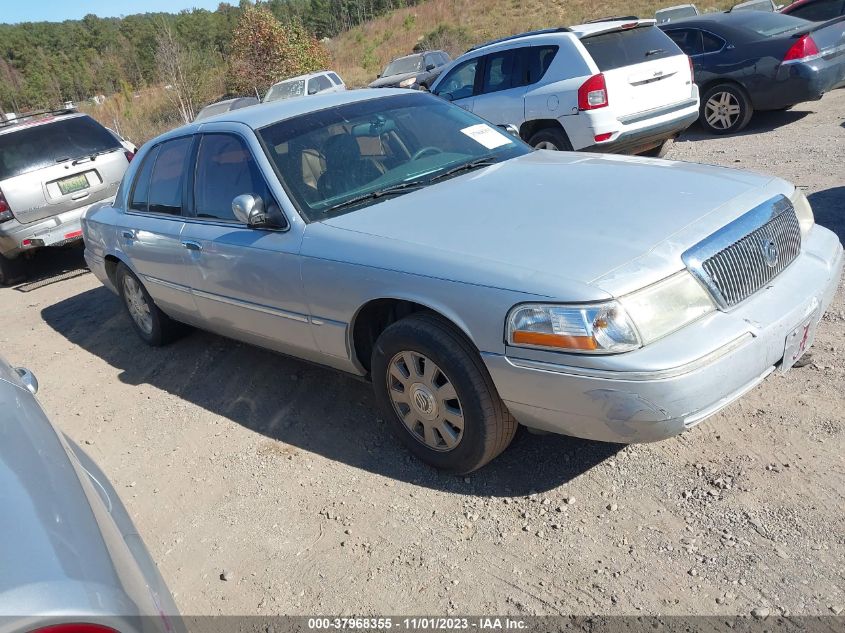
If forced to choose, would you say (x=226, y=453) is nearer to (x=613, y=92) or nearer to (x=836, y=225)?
(x=836, y=225)

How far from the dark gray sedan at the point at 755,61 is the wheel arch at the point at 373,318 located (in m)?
7.76

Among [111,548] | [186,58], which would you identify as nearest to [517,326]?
[111,548]

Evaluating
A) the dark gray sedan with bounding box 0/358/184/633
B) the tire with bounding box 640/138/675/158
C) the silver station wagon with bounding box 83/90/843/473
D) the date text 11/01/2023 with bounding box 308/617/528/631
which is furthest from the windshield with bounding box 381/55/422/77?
the dark gray sedan with bounding box 0/358/184/633

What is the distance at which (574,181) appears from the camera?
12.0ft

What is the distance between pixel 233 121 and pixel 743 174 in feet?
9.27

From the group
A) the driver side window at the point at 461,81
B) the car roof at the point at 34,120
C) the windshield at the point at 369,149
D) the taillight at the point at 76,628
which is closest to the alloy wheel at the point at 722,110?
the driver side window at the point at 461,81

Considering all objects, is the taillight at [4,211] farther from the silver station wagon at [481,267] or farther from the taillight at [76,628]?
the taillight at [76,628]

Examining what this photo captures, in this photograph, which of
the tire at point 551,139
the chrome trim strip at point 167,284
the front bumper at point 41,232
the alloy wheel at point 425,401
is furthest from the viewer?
the front bumper at point 41,232

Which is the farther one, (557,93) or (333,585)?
(557,93)

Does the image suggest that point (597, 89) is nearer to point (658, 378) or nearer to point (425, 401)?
point (425, 401)

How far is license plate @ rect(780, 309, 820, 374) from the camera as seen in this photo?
9.74ft

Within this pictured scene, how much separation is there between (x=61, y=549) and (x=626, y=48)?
7.82 metres

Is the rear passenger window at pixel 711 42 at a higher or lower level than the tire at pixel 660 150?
higher

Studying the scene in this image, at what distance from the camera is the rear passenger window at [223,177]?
4.09 m
